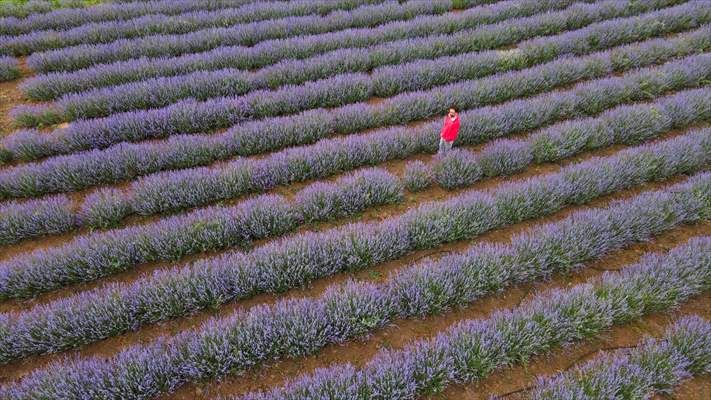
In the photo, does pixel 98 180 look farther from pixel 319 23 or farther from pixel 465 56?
pixel 465 56

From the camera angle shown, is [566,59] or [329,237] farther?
[566,59]

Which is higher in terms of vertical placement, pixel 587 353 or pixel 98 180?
pixel 98 180

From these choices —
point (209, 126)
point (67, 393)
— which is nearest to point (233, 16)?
point (209, 126)

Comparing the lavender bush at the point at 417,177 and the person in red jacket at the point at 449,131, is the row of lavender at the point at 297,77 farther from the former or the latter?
the lavender bush at the point at 417,177

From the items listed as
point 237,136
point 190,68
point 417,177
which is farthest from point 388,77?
point 190,68

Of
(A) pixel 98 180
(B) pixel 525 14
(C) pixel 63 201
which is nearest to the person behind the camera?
(C) pixel 63 201

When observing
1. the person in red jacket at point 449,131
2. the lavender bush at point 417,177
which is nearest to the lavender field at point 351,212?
the lavender bush at point 417,177

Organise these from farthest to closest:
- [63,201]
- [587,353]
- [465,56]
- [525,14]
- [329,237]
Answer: [525,14] < [465,56] < [63,201] < [329,237] < [587,353]
